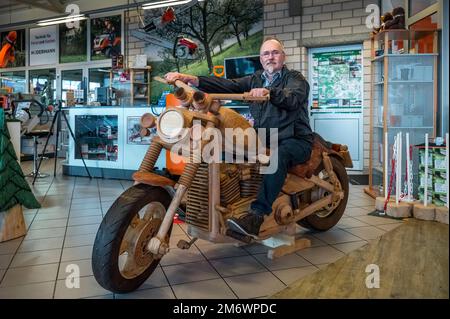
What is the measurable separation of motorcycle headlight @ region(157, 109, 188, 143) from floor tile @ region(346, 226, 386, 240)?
188 cm

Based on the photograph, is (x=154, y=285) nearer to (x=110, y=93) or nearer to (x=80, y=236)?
(x=80, y=236)

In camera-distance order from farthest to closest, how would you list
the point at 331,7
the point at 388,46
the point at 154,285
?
the point at 331,7
the point at 388,46
the point at 154,285

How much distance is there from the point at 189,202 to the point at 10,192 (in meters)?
1.70

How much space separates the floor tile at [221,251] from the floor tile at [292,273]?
42 cm

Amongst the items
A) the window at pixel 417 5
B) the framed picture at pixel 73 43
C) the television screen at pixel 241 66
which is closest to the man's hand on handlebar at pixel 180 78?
the window at pixel 417 5

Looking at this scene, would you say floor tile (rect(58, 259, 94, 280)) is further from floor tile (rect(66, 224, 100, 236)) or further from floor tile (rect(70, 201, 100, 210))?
floor tile (rect(70, 201, 100, 210))

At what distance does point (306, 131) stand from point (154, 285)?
4.56 ft

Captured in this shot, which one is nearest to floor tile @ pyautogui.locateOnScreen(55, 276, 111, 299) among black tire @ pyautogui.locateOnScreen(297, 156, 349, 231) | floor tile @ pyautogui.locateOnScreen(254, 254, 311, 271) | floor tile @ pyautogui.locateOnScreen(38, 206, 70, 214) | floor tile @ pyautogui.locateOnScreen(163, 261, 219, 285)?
floor tile @ pyautogui.locateOnScreen(163, 261, 219, 285)

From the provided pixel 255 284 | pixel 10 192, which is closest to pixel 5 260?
pixel 10 192

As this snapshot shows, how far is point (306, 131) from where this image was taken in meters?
2.77

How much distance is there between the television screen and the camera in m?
7.30

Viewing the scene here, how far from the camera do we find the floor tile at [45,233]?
3.27 metres
